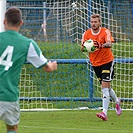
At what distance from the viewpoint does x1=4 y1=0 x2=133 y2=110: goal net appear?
44.8ft

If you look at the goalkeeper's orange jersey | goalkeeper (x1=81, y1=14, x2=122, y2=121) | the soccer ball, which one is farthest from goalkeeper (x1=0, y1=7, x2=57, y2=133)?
the goalkeeper's orange jersey

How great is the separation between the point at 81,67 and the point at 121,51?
40.5 inches

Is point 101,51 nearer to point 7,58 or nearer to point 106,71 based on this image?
point 106,71

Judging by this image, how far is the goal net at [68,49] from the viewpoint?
44.8 ft

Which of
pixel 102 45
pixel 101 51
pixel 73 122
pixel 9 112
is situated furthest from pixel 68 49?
pixel 9 112

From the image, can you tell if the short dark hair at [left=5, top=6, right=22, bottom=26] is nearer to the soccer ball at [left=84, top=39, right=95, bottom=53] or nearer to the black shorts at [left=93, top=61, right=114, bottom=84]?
the soccer ball at [left=84, top=39, right=95, bottom=53]

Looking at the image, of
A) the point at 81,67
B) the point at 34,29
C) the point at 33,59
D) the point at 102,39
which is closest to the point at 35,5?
the point at 34,29

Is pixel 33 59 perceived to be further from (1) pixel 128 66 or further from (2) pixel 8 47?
(1) pixel 128 66

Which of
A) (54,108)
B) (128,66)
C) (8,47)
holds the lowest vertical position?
(54,108)

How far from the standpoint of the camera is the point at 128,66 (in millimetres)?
13695

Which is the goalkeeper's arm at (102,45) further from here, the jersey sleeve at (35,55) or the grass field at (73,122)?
the jersey sleeve at (35,55)

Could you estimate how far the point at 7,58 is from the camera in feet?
21.4

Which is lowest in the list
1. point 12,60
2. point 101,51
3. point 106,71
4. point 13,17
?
point 106,71

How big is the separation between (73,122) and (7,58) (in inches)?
174
